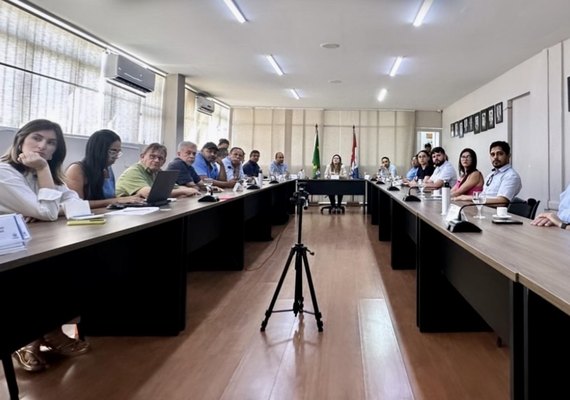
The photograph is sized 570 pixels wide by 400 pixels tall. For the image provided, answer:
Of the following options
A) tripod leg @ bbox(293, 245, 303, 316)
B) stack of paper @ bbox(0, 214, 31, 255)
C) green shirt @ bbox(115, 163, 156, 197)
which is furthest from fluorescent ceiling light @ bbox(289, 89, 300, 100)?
stack of paper @ bbox(0, 214, 31, 255)

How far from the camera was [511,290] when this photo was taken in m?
1.07

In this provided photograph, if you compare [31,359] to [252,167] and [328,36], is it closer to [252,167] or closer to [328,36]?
[328,36]

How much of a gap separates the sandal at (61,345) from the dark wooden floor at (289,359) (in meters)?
0.05

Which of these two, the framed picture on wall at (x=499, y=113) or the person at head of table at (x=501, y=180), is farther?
the framed picture on wall at (x=499, y=113)

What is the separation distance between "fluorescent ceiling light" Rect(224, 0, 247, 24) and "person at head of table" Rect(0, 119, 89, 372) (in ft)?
8.21

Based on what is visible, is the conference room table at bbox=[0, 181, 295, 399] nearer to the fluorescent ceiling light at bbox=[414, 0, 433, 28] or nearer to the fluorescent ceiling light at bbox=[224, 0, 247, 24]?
the fluorescent ceiling light at bbox=[224, 0, 247, 24]

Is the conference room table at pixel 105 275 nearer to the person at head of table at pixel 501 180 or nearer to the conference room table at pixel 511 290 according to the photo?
the conference room table at pixel 511 290

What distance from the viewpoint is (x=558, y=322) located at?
98cm

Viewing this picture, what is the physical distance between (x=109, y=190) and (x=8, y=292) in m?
1.52

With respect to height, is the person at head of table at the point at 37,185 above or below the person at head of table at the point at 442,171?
below

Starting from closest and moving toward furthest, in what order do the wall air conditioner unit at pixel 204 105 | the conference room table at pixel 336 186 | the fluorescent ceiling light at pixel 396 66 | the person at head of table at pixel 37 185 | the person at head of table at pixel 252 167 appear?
the person at head of table at pixel 37 185
the fluorescent ceiling light at pixel 396 66
the person at head of table at pixel 252 167
the wall air conditioner unit at pixel 204 105
the conference room table at pixel 336 186

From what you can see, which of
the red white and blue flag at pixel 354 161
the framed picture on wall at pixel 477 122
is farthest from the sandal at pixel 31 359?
the red white and blue flag at pixel 354 161

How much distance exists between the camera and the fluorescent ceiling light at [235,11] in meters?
3.88

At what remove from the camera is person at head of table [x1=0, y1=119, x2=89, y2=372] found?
1613mm
